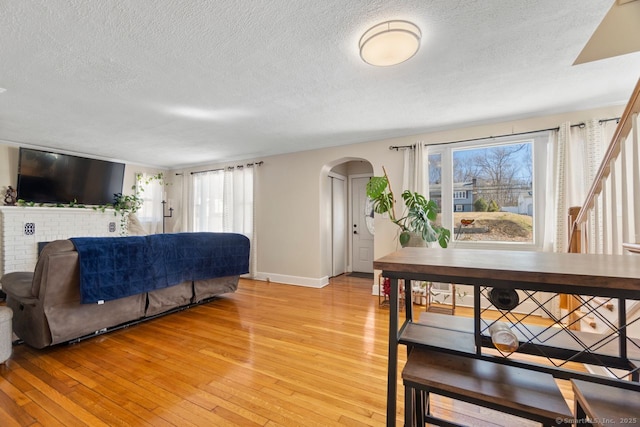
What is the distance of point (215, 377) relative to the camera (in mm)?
1929

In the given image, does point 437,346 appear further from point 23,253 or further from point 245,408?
point 23,253

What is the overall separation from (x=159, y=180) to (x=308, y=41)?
18.4 feet

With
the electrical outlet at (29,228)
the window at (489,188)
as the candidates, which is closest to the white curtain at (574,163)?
the window at (489,188)

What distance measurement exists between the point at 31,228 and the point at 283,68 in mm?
4798

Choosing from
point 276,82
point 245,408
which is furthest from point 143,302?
point 276,82

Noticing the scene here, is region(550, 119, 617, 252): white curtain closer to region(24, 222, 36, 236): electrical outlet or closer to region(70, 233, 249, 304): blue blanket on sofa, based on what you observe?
region(70, 233, 249, 304): blue blanket on sofa

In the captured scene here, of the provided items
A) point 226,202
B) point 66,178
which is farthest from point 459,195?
point 66,178

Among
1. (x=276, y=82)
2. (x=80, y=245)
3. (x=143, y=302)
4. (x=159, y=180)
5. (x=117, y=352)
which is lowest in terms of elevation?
(x=117, y=352)

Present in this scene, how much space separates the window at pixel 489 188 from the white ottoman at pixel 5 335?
170 inches

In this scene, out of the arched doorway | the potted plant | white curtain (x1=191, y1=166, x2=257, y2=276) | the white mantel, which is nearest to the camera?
the potted plant

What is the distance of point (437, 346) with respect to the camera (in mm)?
1016

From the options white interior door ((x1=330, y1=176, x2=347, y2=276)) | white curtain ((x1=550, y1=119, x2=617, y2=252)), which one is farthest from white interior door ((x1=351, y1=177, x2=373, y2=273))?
white curtain ((x1=550, y1=119, x2=617, y2=252))

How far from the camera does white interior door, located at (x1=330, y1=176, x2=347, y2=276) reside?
5395 mm

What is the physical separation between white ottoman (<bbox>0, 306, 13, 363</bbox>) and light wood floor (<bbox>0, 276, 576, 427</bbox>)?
0.11 meters
